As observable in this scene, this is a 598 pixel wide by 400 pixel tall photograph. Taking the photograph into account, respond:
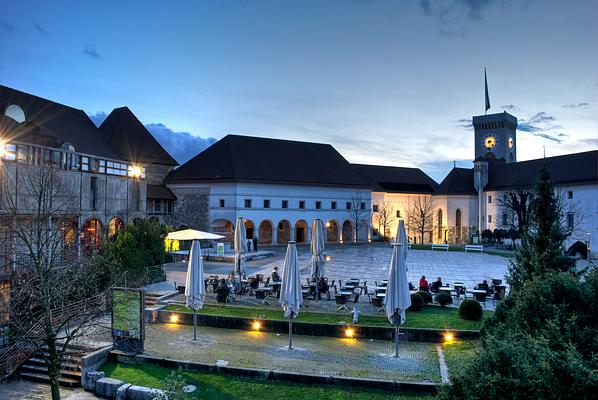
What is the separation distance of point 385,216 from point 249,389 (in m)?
53.5

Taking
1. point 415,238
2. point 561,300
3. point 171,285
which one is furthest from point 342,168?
point 561,300

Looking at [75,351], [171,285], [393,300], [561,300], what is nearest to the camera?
[561,300]

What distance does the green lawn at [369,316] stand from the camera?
48.9ft

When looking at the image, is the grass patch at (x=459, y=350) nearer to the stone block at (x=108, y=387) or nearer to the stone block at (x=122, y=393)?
the stone block at (x=122, y=393)

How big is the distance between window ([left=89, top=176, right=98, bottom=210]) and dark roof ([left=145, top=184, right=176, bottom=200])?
618 inches

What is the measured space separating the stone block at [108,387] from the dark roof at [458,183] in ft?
192

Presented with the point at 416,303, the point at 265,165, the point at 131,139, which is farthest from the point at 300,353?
the point at 131,139

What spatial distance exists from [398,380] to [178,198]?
42817 mm

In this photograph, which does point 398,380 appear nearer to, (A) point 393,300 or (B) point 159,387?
(A) point 393,300

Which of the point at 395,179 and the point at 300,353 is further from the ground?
the point at 395,179

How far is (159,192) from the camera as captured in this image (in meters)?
48.2

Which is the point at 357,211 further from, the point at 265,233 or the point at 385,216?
the point at 265,233

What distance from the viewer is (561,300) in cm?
774

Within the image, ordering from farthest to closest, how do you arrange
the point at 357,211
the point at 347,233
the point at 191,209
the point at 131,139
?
the point at 347,233
the point at 357,211
the point at 191,209
the point at 131,139
